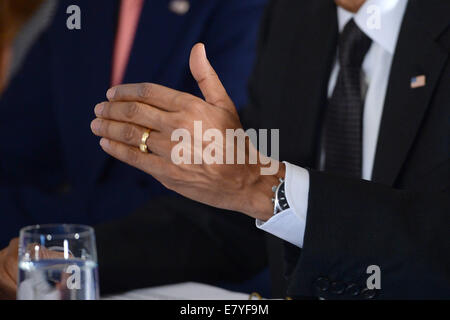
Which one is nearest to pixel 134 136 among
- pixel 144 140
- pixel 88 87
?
pixel 144 140

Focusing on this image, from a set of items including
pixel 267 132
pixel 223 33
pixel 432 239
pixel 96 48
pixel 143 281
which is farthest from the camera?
pixel 223 33


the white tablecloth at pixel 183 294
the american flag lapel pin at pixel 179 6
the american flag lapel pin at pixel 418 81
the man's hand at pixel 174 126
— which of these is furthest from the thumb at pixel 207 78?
the american flag lapel pin at pixel 179 6

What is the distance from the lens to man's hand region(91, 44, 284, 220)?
77cm

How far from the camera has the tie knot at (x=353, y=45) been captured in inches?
46.3

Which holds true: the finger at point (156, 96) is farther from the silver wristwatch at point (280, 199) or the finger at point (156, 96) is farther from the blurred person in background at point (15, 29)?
the blurred person in background at point (15, 29)

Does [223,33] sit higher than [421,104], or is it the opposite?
[223,33]

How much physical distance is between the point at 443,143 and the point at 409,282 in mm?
270

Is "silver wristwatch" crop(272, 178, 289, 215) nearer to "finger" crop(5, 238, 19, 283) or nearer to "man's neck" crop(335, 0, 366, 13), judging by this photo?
"finger" crop(5, 238, 19, 283)

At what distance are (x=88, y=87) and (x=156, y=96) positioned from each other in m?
0.75

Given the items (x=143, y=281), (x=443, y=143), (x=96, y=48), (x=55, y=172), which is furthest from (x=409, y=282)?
(x=55, y=172)
